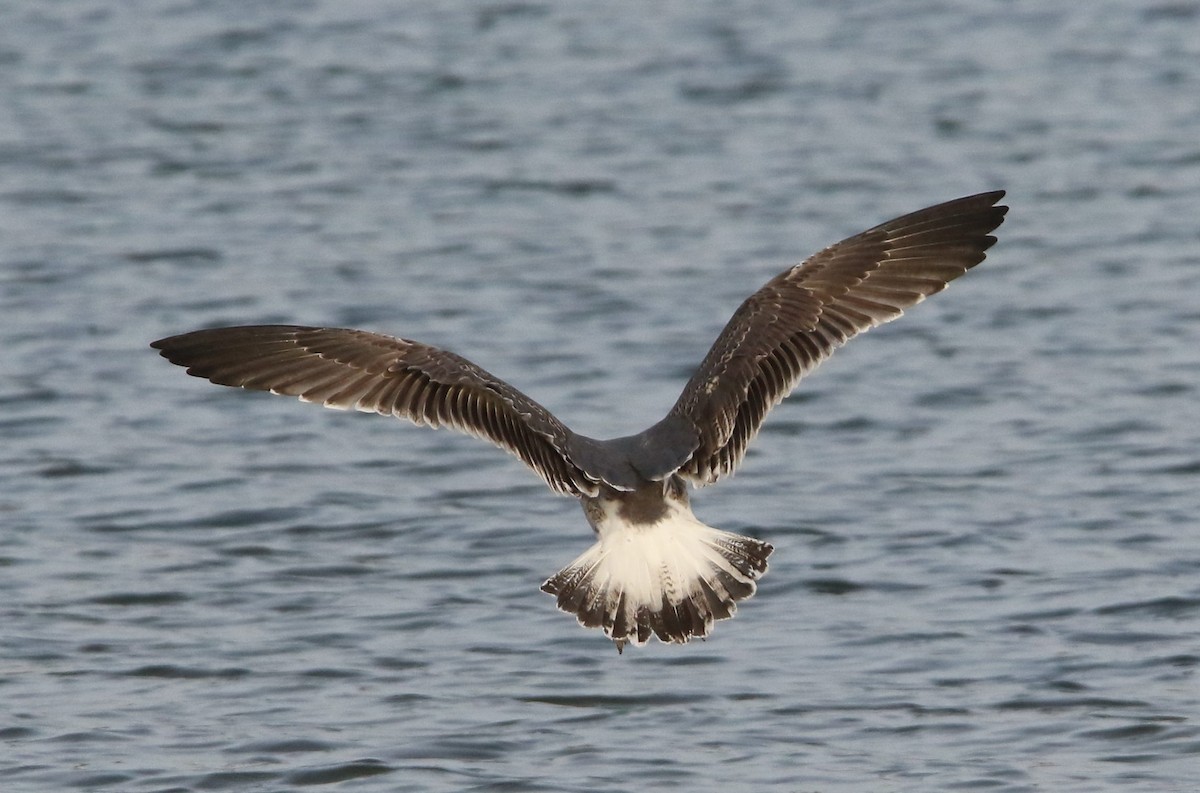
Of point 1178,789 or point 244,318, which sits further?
point 244,318

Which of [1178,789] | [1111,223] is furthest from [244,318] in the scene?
[1178,789]

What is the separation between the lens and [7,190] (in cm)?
1519

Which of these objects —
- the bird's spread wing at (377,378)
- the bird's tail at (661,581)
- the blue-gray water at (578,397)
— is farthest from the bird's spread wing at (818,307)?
the blue-gray water at (578,397)

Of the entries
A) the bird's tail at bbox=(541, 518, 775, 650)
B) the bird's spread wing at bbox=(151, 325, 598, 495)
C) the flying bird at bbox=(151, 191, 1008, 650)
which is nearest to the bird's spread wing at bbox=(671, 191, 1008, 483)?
the flying bird at bbox=(151, 191, 1008, 650)

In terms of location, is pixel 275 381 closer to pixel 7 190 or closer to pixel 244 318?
pixel 244 318

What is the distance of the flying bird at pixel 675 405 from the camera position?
21.5 feet

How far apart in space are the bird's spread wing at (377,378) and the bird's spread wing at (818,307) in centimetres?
49

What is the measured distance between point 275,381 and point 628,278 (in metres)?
6.25

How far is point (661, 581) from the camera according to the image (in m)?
6.57

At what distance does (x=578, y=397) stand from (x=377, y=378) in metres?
3.89

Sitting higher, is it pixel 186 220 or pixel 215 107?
pixel 215 107

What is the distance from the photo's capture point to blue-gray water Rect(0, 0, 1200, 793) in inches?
290

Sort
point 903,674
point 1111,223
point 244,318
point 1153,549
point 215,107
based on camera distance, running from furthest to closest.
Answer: point 215,107 → point 1111,223 → point 244,318 → point 1153,549 → point 903,674

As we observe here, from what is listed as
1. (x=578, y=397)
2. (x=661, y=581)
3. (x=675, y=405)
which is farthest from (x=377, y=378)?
(x=578, y=397)
